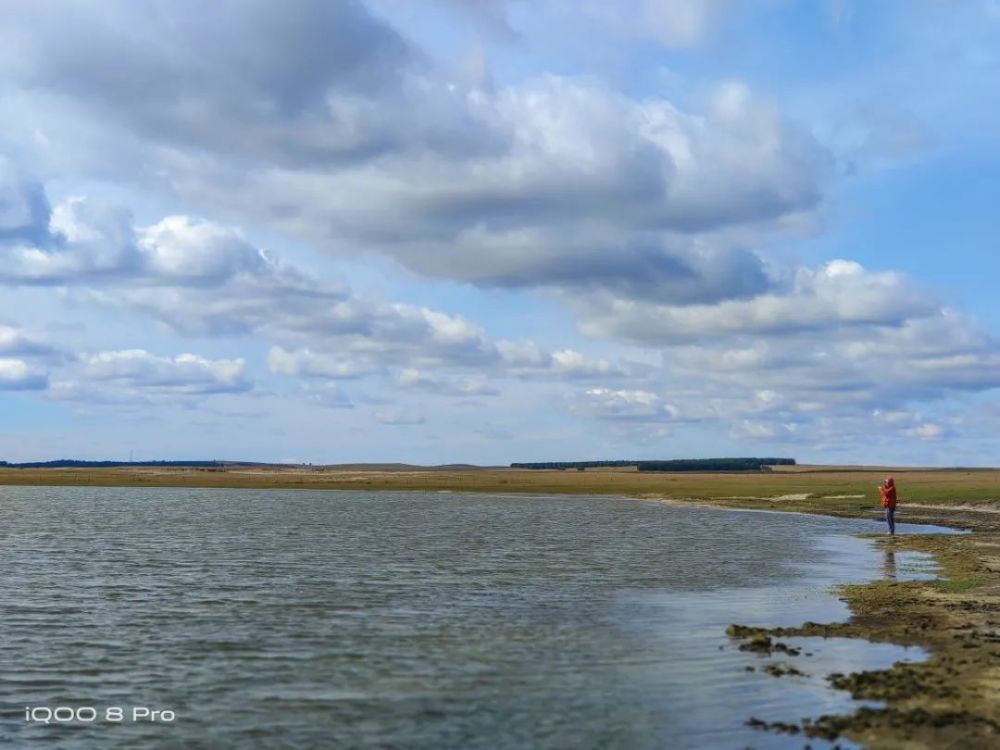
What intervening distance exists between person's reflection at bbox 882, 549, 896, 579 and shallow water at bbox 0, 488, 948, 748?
390 millimetres

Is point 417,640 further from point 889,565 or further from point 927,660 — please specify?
point 889,565

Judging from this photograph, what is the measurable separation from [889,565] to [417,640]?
24148 mm

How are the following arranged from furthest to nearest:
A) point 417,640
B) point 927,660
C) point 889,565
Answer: point 889,565 < point 417,640 < point 927,660

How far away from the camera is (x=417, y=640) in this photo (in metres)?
22.8

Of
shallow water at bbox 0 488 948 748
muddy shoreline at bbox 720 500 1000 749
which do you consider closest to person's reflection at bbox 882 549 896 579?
shallow water at bbox 0 488 948 748

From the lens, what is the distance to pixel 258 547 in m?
47.2

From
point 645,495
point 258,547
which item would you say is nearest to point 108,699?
point 258,547

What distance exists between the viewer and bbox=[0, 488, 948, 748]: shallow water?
620 inches

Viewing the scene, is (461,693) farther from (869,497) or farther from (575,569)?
(869,497)

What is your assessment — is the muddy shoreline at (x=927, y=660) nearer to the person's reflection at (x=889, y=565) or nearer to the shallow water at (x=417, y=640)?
the shallow water at (x=417, y=640)

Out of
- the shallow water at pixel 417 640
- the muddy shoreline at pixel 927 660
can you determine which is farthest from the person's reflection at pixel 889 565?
the muddy shoreline at pixel 927 660

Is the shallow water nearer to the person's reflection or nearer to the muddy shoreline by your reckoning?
the person's reflection

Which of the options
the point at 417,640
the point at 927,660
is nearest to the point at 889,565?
the point at 927,660

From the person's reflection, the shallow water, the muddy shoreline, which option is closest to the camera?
the muddy shoreline
